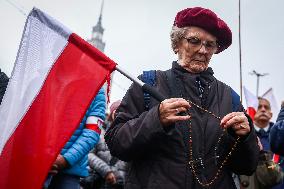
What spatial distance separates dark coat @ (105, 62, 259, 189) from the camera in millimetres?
2107

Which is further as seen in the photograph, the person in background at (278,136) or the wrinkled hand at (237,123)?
the person in background at (278,136)

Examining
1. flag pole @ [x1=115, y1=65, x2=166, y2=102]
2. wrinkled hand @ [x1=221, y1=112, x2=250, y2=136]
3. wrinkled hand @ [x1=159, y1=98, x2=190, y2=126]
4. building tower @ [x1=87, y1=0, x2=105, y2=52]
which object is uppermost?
building tower @ [x1=87, y1=0, x2=105, y2=52]

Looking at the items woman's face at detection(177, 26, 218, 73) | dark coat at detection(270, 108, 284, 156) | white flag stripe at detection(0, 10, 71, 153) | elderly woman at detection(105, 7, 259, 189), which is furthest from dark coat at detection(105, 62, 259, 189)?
dark coat at detection(270, 108, 284, 156)

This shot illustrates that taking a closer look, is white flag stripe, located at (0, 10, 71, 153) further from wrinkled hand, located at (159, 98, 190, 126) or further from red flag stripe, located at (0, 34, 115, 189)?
wrinkled hand, located at (159, 98, 190, 126)

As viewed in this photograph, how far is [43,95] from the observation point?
2.51 meters

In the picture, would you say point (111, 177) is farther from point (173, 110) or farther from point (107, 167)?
point (173, 110)

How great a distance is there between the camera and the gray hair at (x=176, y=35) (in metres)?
2.60

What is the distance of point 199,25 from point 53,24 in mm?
936

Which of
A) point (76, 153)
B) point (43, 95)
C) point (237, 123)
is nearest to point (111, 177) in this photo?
point (76, 153)

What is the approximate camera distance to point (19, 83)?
250 centimetres

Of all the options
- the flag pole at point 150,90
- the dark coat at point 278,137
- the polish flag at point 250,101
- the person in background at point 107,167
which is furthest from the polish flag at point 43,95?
the polish flag at point 250,101

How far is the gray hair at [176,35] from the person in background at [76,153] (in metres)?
0.97

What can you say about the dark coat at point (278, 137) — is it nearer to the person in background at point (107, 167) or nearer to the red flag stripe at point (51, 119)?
the red flag stripe at point (51, 119)

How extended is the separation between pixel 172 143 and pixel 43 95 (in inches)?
34.7
